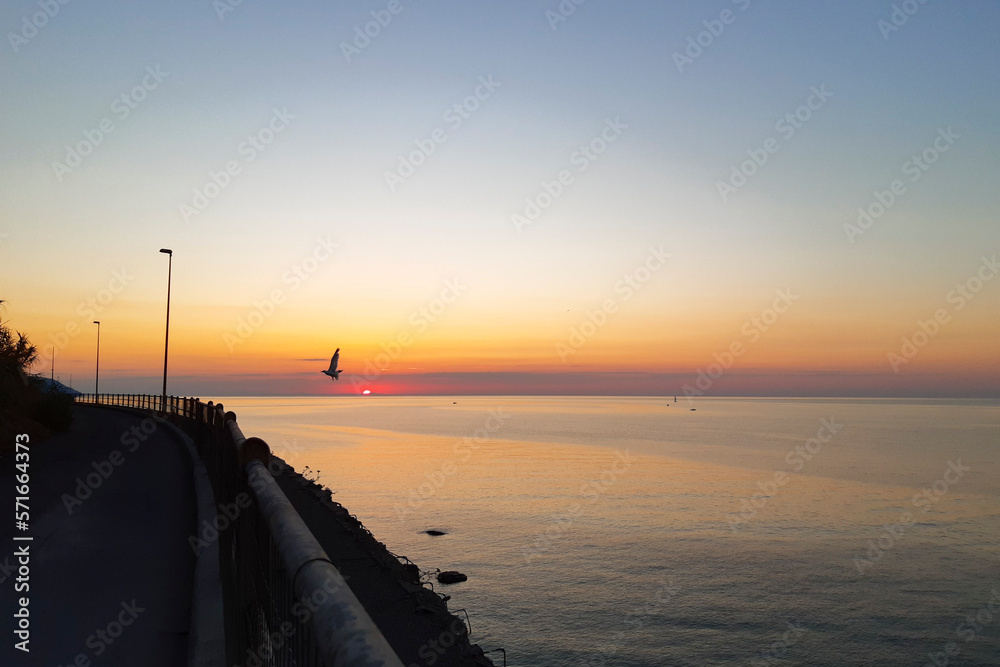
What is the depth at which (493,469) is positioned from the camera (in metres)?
68.1

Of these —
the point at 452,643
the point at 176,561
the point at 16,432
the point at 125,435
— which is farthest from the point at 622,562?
the point at 176,561

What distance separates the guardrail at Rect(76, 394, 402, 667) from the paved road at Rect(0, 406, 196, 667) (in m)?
1.08

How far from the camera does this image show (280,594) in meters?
2.91

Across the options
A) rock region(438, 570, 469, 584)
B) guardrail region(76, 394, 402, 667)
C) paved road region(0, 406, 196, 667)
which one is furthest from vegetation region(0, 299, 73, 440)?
guardrail region(76, 394, 402, 667)

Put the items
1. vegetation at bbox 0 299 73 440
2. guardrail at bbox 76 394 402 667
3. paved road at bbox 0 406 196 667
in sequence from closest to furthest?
guardrail at bbox 76 394 402 667 → paved road at bbox 0 406 196 667 → vegetation at bbox 0 299 73 440

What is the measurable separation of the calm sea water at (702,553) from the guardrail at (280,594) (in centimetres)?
1744

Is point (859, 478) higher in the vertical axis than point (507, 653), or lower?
higher

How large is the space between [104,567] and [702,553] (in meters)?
30.6

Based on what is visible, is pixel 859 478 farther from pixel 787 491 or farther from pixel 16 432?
pixel 16 432

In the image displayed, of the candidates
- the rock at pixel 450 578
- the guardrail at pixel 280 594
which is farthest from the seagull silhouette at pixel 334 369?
the guardrail at pixel 280 594

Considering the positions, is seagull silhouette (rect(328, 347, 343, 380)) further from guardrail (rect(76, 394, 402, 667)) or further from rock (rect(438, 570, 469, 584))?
guardrail (rect(76, 394, 402, 667))

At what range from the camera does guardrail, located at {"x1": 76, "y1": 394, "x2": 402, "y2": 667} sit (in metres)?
1.68

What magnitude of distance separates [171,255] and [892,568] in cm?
3997

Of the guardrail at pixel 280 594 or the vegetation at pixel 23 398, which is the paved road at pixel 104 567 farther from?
the vegetation at pixel 23 398
